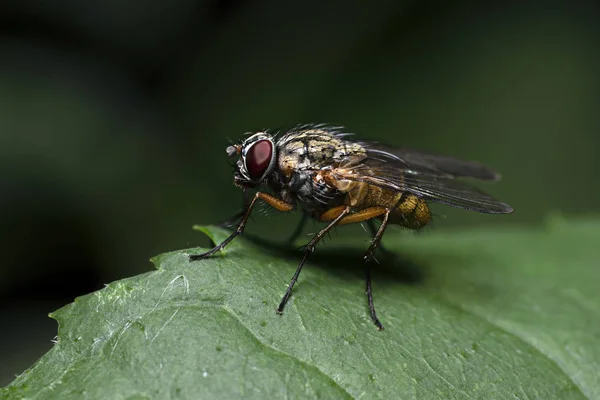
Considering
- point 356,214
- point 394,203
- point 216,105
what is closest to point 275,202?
point 356,214

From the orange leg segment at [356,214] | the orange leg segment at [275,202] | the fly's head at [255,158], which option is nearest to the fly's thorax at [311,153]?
the fly's head at [255,158]

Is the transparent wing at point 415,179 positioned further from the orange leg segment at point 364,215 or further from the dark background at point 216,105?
the dark background at point 216,105

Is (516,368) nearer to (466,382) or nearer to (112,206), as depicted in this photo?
(466,382)

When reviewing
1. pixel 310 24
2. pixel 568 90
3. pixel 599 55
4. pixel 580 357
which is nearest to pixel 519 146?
pixel 568 90

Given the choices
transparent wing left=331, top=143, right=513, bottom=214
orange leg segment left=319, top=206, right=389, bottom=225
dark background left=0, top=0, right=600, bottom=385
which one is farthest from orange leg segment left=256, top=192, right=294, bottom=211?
dark background left=0, top=0, right=600, bottom=385

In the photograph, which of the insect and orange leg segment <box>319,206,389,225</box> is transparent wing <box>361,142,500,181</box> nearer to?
the insect

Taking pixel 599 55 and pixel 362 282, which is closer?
pixel 362 282

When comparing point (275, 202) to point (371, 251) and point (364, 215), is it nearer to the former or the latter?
point (364, 215)
